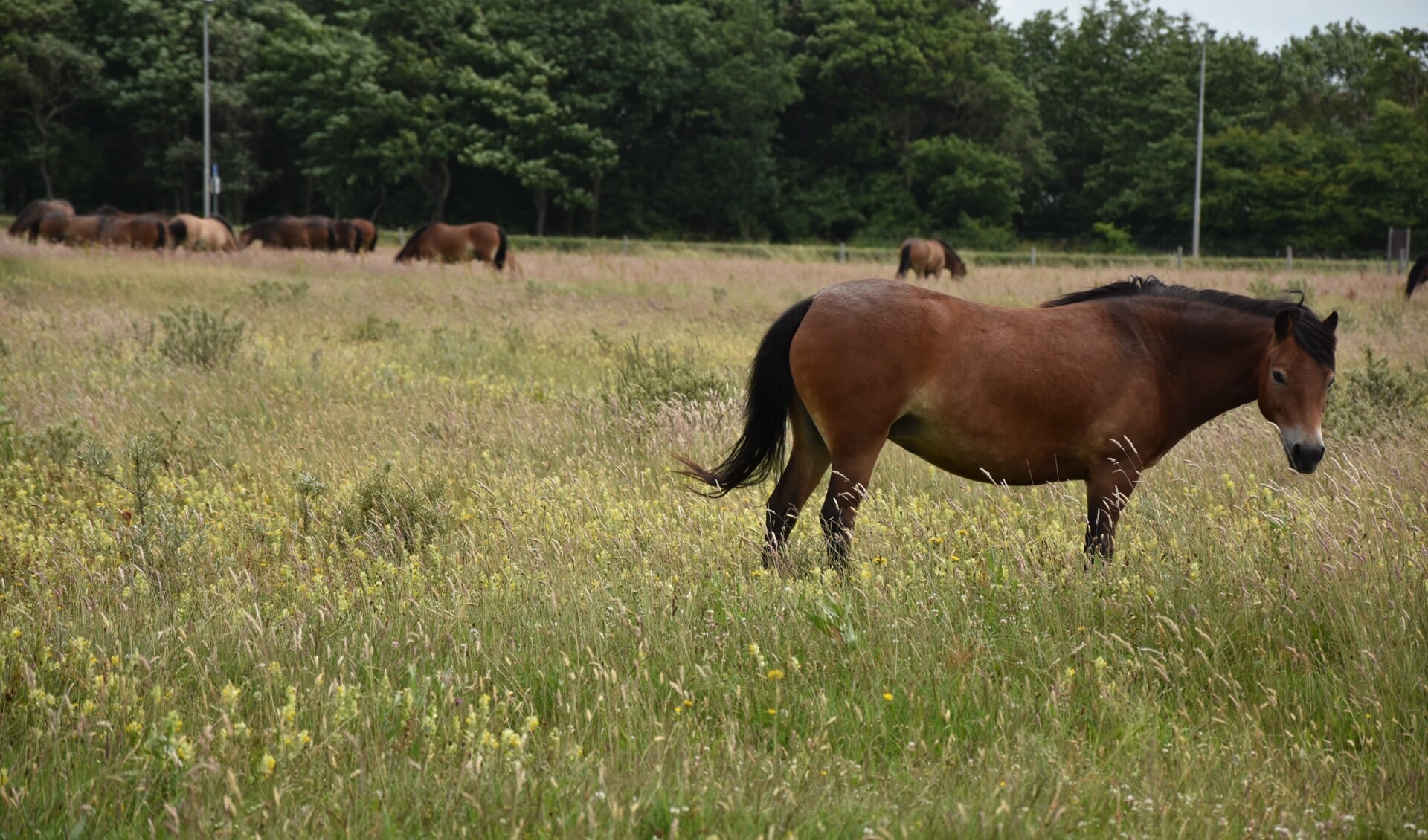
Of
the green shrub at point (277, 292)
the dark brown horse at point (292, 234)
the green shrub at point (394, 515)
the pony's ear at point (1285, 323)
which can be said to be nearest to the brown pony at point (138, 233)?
the dark brown horse at point (292, 234)

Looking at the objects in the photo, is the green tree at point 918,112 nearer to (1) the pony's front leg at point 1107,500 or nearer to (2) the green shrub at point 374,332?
(2) the green shrub at point 374,332

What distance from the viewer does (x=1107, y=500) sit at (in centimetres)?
489

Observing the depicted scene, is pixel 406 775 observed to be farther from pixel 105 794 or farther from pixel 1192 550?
pixel 1192 550

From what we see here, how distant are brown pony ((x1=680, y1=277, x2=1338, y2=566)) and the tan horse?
27.7 metres

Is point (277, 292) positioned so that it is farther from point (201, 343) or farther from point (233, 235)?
point (233, 235)

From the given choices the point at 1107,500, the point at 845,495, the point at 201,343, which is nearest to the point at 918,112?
the point at 201,343

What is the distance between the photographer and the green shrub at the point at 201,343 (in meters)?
10.8

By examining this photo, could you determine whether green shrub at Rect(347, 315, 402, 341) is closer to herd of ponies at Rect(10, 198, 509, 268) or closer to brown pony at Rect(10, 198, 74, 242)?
herd of ponies at Rect(10, 198, 509, 268)

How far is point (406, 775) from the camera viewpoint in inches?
113

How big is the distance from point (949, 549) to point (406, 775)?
2.70 meters

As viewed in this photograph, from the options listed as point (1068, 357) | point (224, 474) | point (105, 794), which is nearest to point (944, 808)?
point (105, 794)

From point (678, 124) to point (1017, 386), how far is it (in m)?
52.6

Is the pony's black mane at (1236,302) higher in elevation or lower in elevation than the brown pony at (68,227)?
lower

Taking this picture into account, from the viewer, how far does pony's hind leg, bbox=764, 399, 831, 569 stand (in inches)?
204
